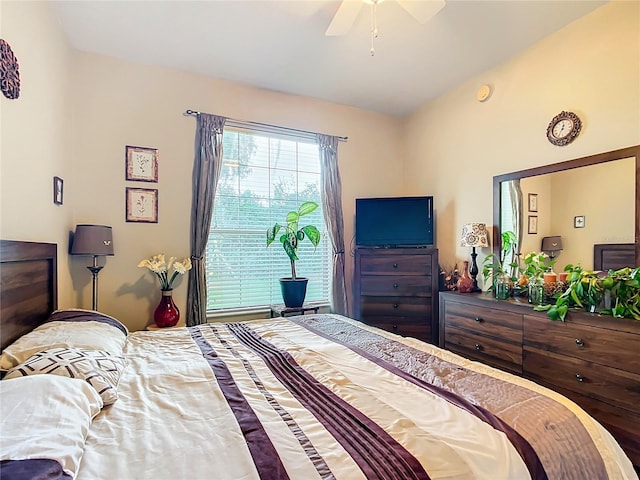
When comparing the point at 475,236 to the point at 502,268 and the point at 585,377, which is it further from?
the point at 585,377

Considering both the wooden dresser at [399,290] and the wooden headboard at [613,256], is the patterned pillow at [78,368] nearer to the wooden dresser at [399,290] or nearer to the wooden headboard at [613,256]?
the wooden dresser at [399,290]

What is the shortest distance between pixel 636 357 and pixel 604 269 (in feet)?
2.29

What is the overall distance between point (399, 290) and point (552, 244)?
133 centimetres

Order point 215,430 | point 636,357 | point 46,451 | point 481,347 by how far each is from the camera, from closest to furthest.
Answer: point 46,451, point 215,430, point 636,357, point 481,347

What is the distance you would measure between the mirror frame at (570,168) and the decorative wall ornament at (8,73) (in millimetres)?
3322

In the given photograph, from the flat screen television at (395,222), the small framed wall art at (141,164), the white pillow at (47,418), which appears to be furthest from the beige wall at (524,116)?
the white pillow at (47,418)

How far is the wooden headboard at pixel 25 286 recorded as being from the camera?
4.82ft

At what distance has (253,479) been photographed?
753 mm

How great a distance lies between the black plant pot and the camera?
321 centimetres

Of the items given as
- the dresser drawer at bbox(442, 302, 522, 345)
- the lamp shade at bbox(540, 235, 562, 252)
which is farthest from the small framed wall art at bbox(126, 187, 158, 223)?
the lamp shade at bbox(540, 235, 562, 252)

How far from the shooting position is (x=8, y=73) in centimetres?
154

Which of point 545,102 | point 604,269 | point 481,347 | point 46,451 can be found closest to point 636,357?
point 604,269

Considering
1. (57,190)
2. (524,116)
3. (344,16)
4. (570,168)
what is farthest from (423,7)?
(57,190)

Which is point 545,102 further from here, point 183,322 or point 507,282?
point 183,322
